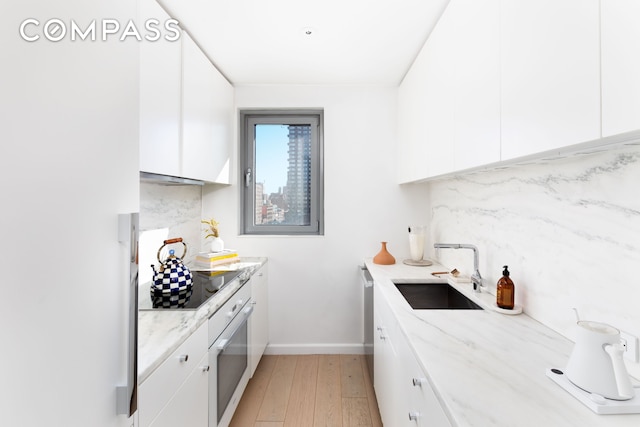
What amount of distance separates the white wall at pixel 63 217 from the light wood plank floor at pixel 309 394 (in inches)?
62.6

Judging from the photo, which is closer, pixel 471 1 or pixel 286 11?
pixel 471 1

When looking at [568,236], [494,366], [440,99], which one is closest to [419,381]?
[494,366]

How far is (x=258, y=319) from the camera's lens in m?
2.46

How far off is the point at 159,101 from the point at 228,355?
4.64ft

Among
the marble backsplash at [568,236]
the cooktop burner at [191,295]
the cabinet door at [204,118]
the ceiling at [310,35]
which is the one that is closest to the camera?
the marble backsplash at [568,236]

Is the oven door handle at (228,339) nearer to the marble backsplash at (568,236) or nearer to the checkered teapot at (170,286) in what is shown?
the checkered teapot at (170,286)

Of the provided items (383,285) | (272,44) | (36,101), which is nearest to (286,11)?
(272,44)

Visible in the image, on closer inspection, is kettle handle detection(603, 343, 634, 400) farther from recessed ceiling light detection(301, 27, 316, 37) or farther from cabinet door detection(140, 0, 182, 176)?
recessed ceiling light detection(301, 27, 316, 37)

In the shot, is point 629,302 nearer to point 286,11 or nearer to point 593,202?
point 593,202

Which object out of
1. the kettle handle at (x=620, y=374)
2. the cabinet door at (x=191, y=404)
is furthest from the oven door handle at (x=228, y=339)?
the kettle handle at (x=620, y=374)

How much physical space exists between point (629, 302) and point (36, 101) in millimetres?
1511

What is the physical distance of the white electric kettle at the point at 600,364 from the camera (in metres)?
0.76

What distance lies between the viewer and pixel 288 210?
2.93 m

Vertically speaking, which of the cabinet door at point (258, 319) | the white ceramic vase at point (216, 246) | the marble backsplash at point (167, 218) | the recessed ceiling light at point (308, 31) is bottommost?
the cabinet door at point (258, 319)
